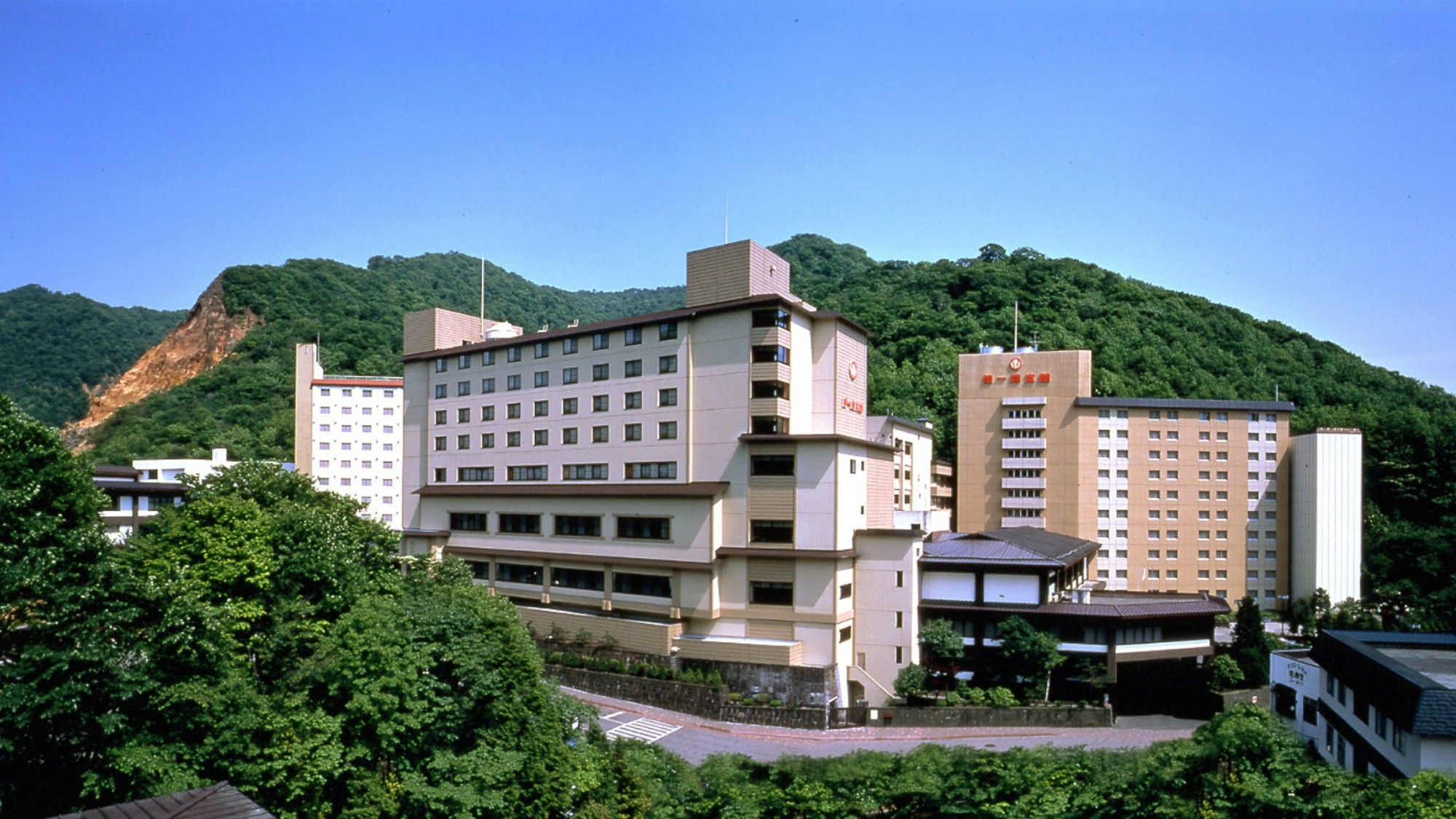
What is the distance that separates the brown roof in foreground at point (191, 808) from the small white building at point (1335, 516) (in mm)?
81325

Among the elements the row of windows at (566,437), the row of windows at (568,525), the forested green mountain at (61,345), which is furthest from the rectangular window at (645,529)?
the forested green mountain at (61,345)

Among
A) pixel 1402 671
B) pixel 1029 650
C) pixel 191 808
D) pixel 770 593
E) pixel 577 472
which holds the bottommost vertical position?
pixel 1029 650

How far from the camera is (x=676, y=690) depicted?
43844mm

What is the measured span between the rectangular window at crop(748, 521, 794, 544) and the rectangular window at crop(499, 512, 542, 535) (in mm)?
15997

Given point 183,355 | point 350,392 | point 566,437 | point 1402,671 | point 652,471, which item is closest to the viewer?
point 1402,671

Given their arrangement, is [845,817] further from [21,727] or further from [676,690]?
[21,727]

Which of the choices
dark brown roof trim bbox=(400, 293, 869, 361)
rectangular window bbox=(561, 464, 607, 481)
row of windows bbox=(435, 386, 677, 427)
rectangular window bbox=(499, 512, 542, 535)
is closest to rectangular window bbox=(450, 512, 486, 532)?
rectangular window bbox=(499, 512, 542, 535)

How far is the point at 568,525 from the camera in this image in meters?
53.8

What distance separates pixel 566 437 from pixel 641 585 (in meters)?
11.0

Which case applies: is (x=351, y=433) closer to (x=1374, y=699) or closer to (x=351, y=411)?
(x=351, y=411)

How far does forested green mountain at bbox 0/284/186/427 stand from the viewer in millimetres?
134000

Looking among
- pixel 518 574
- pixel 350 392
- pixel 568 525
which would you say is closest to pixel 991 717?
pixel 568 525

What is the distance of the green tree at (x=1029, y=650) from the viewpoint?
44781 mm

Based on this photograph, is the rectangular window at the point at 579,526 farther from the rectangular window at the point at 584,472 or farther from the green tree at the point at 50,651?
the green tree at the point at 50,651
